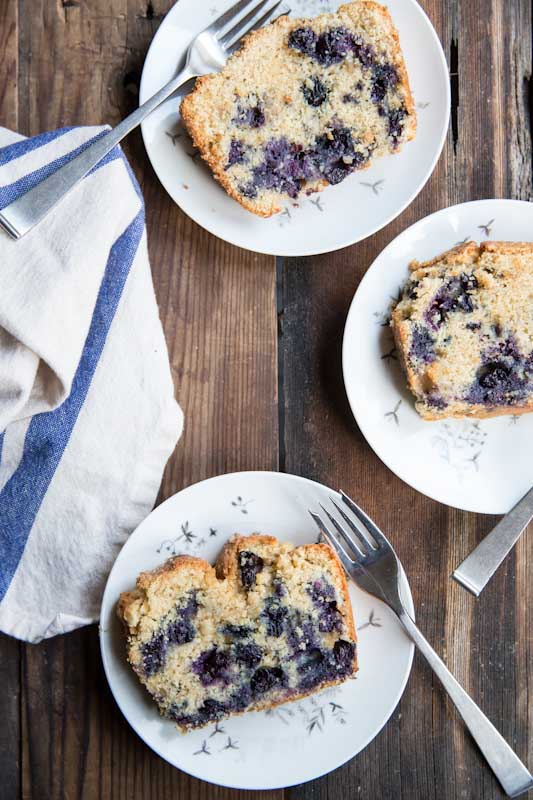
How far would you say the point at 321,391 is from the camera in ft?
8.48

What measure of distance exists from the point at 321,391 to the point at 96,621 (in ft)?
3.26

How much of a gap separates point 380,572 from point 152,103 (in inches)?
60.2

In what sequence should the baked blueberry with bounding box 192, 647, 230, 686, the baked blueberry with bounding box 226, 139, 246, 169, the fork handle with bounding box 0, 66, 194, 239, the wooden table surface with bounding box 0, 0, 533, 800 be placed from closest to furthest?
1. the fork handle with bounding box 0, 66, 194, 239
2. the baked blueberry with bounding box 192, 647, 230, 686
3. the baked blueberry with bounding box 226, 139, 246, 169
4. the wooden table surface with bounding box 0, 0, 533, 800

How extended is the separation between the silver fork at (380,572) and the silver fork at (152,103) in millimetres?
1158

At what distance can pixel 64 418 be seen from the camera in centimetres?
235

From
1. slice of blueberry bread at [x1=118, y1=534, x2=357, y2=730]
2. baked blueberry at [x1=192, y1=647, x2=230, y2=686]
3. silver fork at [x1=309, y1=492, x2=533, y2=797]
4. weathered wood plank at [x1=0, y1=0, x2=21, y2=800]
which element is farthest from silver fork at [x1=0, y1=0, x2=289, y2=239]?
baked blueberry at [x1=192, y1=647, x2=230, y2=686]

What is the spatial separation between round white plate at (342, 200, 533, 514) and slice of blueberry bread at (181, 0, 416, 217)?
12.2 inches

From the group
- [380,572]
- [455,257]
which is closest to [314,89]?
[455,257]

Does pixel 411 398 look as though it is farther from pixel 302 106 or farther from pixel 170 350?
pixel 302 106

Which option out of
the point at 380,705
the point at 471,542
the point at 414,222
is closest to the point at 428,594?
the point at 471,542

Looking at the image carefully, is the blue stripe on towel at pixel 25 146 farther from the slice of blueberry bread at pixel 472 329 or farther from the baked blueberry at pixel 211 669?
the baked blueberry at pixel 211 669

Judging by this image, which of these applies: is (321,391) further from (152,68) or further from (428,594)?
(152,68)

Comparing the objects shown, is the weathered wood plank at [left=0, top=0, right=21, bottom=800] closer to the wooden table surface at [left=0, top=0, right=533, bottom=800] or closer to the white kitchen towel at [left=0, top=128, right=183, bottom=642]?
the wooden table surface at [left=0, top=0, right=533, bottom=800]

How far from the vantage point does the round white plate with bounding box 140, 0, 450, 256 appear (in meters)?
2.39
